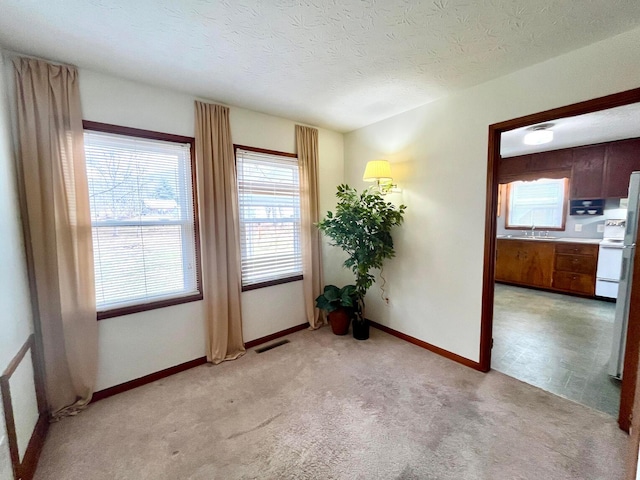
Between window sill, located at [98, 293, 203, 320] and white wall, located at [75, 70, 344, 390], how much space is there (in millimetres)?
44

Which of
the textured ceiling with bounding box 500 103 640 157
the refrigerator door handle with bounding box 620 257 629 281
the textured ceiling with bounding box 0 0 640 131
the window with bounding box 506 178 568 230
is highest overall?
the textured ceiling with bounding box 0 0 640 131

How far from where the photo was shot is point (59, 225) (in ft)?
6.34

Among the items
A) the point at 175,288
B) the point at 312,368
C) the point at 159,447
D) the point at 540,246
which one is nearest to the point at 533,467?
the point at 312,368

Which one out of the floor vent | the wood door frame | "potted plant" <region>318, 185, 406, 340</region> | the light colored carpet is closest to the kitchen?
the wood door frame

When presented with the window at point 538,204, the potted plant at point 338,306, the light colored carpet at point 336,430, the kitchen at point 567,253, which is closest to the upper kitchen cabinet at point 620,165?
the kitchen at point 567,253

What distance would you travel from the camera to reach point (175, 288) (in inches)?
99.9

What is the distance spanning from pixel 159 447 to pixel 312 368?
1.29 m

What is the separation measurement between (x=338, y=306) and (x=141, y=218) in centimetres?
225

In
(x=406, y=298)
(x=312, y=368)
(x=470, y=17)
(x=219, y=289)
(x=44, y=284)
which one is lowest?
(x=312, y=368)

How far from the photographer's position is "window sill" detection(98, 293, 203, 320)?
7.08ft

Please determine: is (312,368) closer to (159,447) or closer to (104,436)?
(159,447)

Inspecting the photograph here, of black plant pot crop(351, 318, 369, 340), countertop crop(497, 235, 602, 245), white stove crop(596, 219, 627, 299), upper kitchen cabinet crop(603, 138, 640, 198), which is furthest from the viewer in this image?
countertop crop(497, 235, 602, 245)

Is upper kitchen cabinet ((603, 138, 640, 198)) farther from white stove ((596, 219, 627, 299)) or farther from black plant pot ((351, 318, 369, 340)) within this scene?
black plant pot ((351, 318, 369, 340))

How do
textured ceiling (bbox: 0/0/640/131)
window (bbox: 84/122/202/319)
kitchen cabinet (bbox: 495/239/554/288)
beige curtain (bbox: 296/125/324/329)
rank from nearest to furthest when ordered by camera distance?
textured ceiling (bbox: 0/0/640/131), window (bbox: 84/122/202/319), beige curtain (bbox: 296/125/324/329), kitchen cabinet (bbox: 495/239/554/288)
